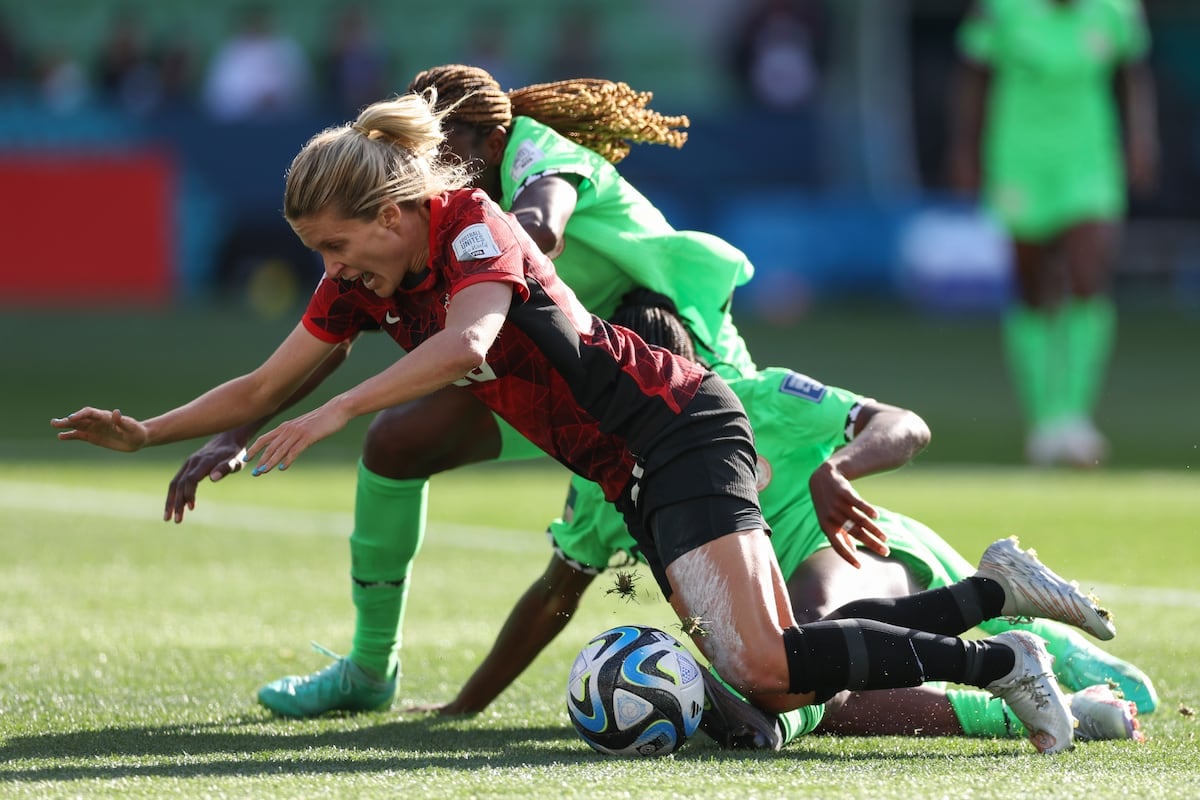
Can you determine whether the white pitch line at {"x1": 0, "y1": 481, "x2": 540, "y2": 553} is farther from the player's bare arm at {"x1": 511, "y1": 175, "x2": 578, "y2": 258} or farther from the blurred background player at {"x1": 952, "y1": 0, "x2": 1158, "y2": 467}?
the blurred background player at {"x1": 952, "y1": 0, "x2": 1158, "y2": 467}

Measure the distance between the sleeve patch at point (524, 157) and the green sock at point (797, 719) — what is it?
137 cm

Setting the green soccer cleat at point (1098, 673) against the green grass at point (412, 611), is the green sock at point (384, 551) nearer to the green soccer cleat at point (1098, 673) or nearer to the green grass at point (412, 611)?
the green grass at point (412, 611)

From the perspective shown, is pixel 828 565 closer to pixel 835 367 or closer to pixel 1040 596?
pixel 1040 596

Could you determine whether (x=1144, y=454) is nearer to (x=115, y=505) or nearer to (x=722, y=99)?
(x=115, y=505)

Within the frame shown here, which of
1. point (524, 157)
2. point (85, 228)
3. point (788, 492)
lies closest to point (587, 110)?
point (524, 157)

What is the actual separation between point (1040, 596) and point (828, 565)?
0.55m

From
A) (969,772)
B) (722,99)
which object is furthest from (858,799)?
(722,99)

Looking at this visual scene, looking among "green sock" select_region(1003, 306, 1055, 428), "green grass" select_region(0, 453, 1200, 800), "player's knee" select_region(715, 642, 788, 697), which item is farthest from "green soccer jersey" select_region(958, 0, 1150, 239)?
"player's knee" select_region(715, 642, 788, 697)

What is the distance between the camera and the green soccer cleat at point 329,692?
4598mm

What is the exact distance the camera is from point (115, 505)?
332 inches

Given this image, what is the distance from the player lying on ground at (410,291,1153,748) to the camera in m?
4.10

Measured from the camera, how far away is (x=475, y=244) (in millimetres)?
3939

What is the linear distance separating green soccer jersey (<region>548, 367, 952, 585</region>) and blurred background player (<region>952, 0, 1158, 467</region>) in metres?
5.77

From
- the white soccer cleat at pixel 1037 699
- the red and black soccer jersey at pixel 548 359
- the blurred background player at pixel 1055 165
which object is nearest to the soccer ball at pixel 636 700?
the red and black soccer jersey at pixel 548 359
